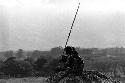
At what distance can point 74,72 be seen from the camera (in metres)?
13.7

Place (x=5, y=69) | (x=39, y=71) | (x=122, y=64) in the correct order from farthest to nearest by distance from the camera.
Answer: (x=122, y=64), (x=39, y=71), (x=5, y=69)

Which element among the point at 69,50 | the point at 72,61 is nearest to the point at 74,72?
the point at 72,61

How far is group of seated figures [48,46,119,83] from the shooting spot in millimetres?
13633

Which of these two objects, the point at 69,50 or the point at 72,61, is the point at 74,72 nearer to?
the point at 72,61

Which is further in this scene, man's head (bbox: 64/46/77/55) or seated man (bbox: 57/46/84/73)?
man's head (bbox: 64/46/77/55)

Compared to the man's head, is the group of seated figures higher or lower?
lower

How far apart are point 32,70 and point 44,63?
5.24 m

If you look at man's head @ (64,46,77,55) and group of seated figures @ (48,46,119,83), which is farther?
man's head @ (64,46,77,55)

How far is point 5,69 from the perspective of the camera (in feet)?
284

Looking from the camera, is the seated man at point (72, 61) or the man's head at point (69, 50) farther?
the man's head at point (69, 50)

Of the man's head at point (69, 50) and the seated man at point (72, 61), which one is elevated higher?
the man's head at point (69, 50)

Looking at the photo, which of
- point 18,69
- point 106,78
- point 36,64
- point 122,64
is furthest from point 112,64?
point 106,78

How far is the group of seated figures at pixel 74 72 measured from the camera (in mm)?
13633

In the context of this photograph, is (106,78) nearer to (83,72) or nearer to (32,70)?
(83,72)
